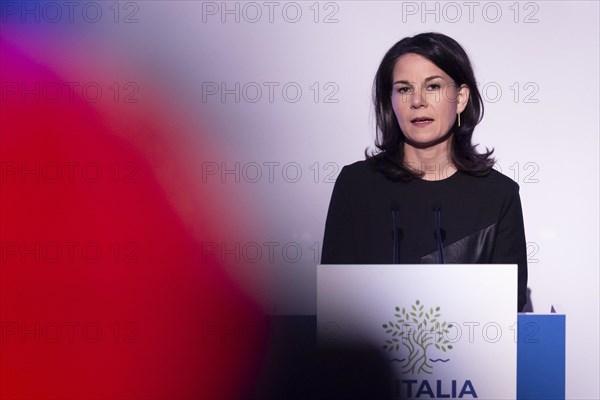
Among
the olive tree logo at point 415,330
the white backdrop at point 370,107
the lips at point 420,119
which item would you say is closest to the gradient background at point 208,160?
the white backdrop at point 370,107

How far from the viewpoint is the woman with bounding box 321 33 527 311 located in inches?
94.1

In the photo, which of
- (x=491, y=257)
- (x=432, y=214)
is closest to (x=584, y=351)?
(x=491, y=257)

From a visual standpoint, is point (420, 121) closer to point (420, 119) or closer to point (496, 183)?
point (420, 119)

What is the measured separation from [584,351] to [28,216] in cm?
197

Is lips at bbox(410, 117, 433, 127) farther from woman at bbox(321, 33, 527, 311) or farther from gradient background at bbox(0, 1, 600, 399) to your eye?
gradient background at bbox(0, 1, 600, 399)

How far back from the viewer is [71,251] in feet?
9.31

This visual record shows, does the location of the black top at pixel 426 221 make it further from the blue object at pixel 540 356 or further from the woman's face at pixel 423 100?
the blue object at pixel 540 356

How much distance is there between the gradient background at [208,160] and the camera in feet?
8.77

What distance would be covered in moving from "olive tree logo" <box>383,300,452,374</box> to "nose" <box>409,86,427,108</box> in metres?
0.90

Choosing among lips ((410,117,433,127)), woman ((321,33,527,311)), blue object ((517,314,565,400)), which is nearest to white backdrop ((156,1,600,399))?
woman ((321,33,527,311))

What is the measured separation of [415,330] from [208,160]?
4.12 feet

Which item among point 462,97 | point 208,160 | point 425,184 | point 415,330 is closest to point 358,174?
point 425,184

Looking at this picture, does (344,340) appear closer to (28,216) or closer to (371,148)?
(371,148)

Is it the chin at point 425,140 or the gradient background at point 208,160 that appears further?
the gradient background at point 208,160
